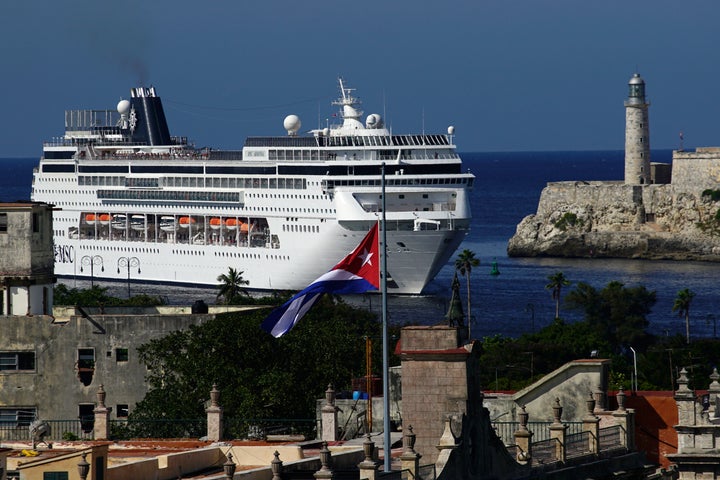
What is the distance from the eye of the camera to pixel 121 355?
32375mm

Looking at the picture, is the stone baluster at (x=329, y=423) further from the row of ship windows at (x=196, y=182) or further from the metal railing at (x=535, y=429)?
the row of ship windows at (x=196, y=182)

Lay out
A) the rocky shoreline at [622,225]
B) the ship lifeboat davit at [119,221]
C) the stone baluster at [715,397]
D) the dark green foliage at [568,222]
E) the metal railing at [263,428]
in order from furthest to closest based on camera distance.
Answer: the dark green foliage at [568,222]
the rocky shoreline at [622,225]
the ship lifeboat davit at [119,221]
the metal railing at [263,428]
the stone baluster at [715,397]

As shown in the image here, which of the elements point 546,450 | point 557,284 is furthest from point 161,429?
point 557,284

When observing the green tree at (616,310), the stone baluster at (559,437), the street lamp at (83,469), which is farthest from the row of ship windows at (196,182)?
the street lamp at (83,469)

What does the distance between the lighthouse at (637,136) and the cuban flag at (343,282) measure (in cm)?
11213

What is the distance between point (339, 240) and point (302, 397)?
67.7 meters

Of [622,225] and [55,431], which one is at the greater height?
[622,225]

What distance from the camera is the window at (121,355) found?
32.3 metres

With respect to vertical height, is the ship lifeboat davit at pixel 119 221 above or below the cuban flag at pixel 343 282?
above

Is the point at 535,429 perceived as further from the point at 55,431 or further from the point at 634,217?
the point at 634,217

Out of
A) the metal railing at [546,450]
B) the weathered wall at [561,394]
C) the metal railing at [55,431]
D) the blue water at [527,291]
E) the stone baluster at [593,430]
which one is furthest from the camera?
the blue water at [527,291]

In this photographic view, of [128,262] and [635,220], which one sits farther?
[635,220]

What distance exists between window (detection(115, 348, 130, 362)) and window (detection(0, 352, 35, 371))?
1.92 m

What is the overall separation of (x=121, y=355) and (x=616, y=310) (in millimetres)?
46260
